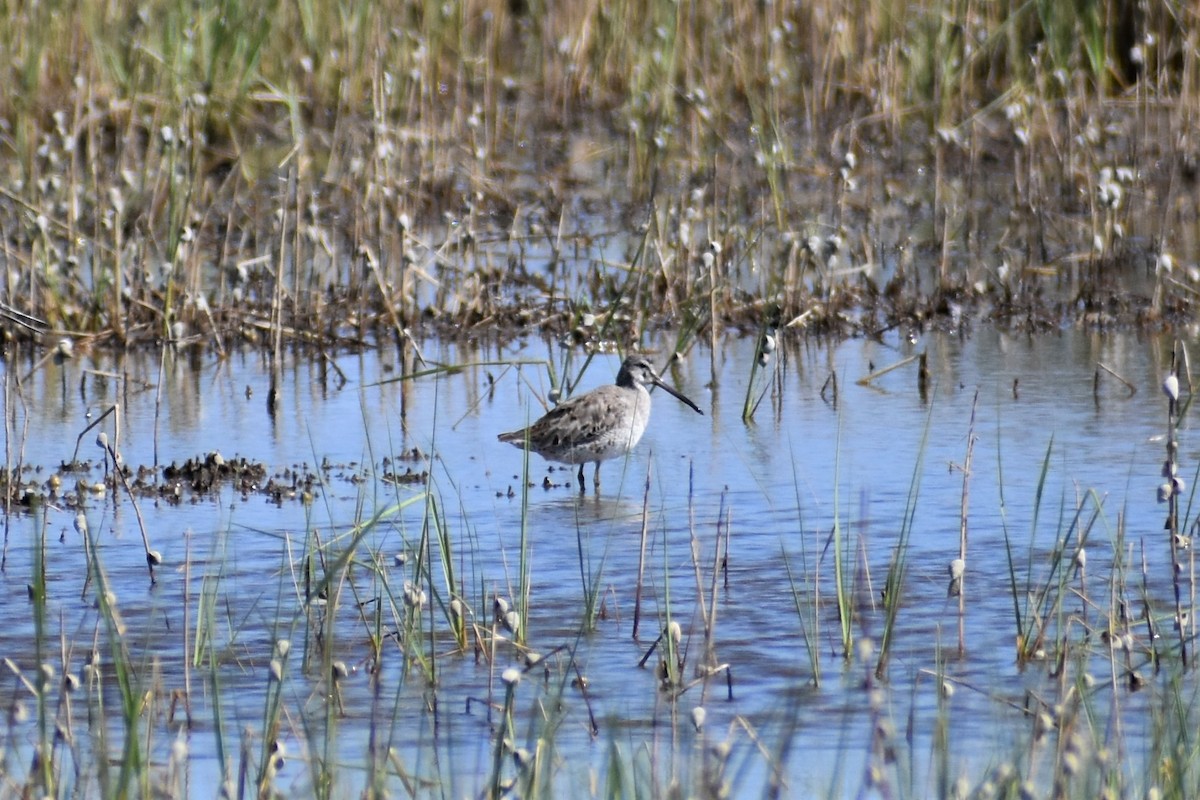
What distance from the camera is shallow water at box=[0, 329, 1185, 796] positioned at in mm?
5121

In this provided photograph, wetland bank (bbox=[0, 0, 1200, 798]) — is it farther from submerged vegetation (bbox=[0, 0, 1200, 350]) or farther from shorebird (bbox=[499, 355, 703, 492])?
shorebird (bbox=[499, 355, 703, 492])

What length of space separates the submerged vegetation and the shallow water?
50cm

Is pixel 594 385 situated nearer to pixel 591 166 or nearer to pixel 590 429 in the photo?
pixel 590 429

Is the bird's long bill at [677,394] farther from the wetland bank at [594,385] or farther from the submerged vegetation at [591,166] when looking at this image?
the submerged vegetation at [591,166]

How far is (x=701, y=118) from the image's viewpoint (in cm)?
1493

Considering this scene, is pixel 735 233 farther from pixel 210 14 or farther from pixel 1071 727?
pixel 1071 727

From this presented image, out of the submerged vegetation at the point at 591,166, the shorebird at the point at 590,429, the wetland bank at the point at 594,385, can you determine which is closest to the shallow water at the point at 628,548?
the wetland bank at the point at 594,385

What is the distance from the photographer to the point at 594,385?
10.2 meters

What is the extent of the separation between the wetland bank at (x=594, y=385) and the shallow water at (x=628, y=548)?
32 mm

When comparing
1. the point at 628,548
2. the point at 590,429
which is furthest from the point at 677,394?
the point at 628,548

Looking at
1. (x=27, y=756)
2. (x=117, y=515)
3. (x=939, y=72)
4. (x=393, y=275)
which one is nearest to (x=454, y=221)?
(x=393, y=275)

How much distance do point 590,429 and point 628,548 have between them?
1.23 metres

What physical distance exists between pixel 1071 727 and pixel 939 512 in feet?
11.7

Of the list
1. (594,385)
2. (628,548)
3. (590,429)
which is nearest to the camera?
(628,548)
